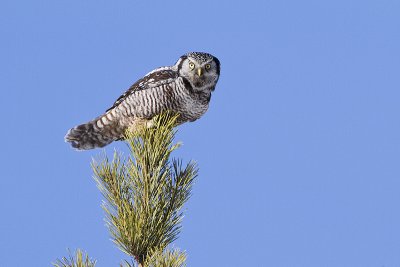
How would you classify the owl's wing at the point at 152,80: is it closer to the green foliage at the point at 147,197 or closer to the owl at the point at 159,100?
the owl at the point at 159,100

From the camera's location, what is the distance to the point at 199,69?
7898 millimetres

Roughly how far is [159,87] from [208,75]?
0.65 m

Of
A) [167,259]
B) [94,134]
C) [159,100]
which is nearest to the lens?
[167,259]

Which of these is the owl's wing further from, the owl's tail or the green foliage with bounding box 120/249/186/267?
the green foliage with bounding box 120/249/186/267

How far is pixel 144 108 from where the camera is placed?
775cm

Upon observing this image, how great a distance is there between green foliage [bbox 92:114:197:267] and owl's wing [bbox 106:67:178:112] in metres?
2.41

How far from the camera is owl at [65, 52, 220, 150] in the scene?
781 cm

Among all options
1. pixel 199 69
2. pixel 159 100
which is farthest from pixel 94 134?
pixel 199 69

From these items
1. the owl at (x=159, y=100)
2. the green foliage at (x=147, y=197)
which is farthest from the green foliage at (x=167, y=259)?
the owl at (x=159, y=100)

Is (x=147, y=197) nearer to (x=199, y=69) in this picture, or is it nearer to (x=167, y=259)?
(x=167, y=259)

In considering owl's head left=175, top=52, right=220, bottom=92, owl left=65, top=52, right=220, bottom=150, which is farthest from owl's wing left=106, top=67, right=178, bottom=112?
owl's head left=175, top=52, right=220, bottom=92

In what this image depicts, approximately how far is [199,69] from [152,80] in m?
0.60

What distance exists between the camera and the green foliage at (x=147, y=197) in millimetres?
4793

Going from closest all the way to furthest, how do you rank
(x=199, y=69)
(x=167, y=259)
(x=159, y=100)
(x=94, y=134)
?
(x=167, y=259)
(x=159, y=100)
(x=199, y=69)
(x=94, y=134)
